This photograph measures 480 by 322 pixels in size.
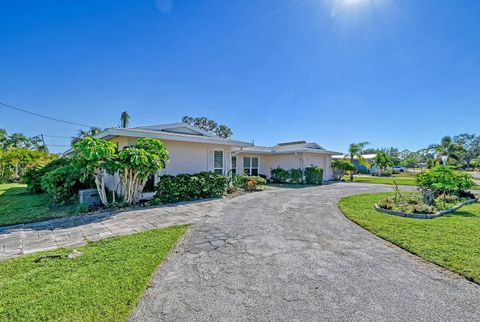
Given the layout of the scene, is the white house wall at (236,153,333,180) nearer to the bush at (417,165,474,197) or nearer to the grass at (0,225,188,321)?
the bush at (417,165,474,197)

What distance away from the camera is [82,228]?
5.39m

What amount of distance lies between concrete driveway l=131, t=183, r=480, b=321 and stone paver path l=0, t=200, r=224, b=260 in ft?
5.67

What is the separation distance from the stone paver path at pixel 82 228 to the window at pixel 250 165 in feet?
33.6

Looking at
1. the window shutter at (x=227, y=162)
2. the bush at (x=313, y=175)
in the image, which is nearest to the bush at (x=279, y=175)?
the bush at (x=313, y=175)

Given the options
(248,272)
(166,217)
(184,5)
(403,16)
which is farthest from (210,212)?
(403,16)

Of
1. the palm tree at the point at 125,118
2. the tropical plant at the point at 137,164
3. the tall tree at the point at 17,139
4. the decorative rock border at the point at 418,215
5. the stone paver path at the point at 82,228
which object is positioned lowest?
the stone paver path at the point at 82,228

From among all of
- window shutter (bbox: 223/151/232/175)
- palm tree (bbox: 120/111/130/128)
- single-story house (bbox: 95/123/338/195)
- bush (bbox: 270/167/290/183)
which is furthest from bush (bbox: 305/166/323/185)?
palm tree (bbox: 120/111/130/128)

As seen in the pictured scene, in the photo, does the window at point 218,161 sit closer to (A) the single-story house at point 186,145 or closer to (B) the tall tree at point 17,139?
(A) the single-story house at point 186,145

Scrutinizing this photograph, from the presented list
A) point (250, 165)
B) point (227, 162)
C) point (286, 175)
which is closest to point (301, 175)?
point (286, 175)

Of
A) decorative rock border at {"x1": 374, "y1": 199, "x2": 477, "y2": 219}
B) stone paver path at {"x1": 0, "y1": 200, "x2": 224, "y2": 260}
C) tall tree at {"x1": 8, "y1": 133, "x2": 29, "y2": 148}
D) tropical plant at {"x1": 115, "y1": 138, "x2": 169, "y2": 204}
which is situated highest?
tall tree at {"x1": 8, "y1": 133, "x2": 29, "y2": 148}

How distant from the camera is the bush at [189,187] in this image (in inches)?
342

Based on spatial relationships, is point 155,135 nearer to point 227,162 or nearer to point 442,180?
point 227,162

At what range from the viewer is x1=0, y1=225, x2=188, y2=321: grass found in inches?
89.9

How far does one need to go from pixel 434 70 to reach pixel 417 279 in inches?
526
